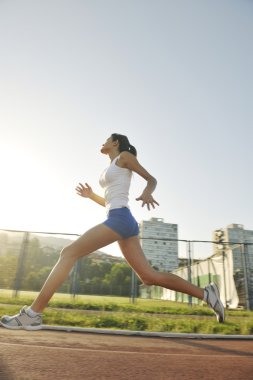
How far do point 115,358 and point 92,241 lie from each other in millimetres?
1063

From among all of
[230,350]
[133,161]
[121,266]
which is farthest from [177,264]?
[133,161]

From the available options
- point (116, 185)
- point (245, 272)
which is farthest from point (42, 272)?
point (116, 185)

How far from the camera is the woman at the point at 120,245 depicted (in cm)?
305

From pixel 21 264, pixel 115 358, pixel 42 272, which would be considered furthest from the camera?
pixel 42 272

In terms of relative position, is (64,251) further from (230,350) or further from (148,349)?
(230,350)

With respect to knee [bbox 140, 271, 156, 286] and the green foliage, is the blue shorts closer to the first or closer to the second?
knee [bbox 140, 271, 156, 286]

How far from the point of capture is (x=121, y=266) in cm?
1392

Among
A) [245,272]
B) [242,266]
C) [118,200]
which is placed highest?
[242,266]

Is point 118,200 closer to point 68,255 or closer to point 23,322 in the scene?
point 68,255

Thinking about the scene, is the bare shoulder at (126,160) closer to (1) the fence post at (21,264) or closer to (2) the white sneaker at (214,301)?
(2) the white sneaker at (214,301)

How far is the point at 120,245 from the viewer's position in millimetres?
3396

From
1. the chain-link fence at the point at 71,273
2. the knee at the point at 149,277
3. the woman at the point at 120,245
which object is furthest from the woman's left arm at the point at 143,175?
the chain-link fence at the point at 71,273

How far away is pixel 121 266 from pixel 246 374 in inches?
455

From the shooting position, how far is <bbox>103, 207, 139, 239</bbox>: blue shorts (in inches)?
127
